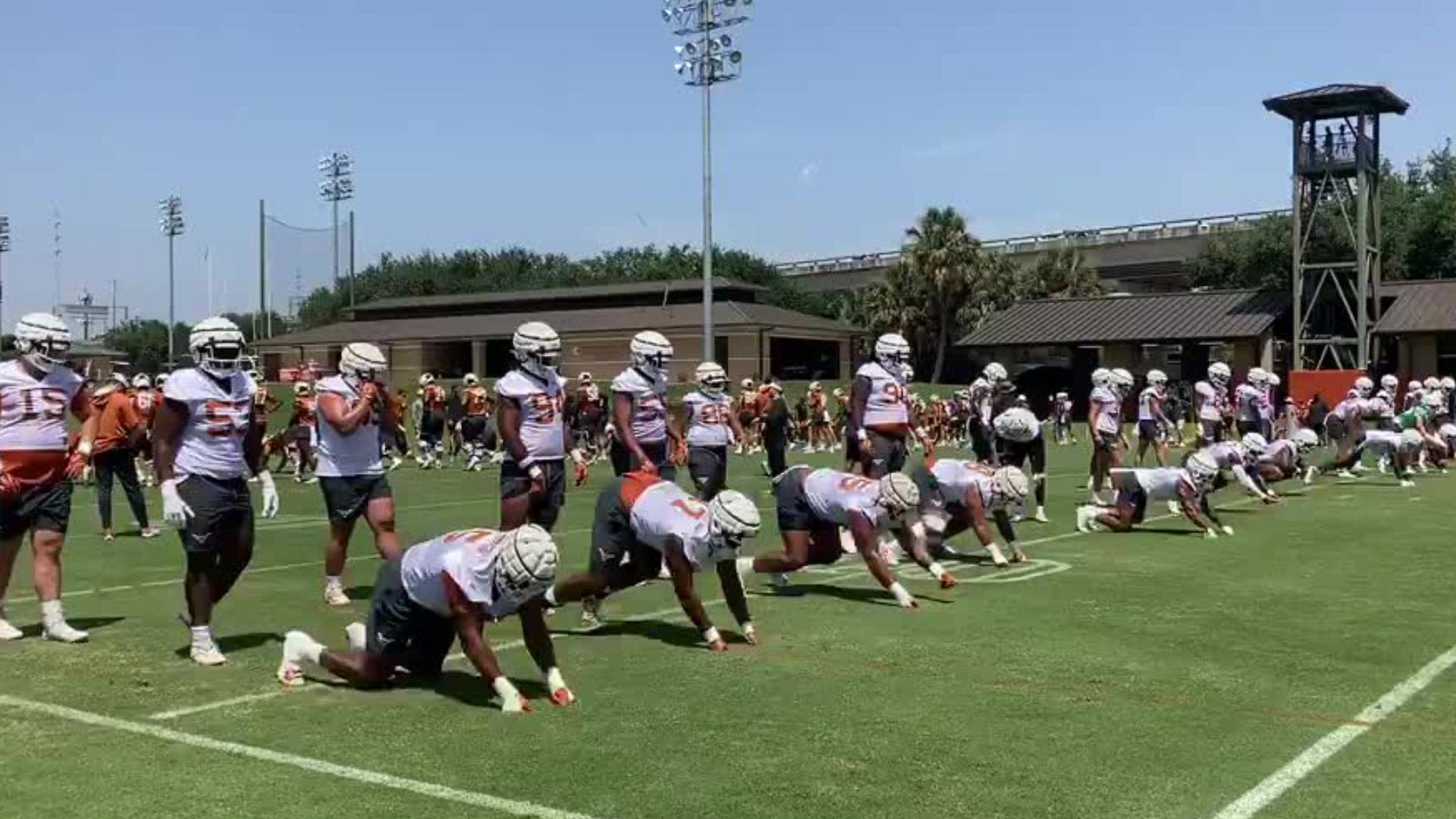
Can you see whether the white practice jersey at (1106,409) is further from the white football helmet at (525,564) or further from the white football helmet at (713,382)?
the white football helmet at (525,564)

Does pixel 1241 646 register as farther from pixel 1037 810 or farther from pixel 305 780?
pixel 305 780

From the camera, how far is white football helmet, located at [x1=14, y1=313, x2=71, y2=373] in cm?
855

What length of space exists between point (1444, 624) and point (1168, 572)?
8.72 feet

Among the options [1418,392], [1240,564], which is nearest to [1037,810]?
[1240,564]

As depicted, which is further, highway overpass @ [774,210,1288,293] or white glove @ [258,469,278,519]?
highway overpass @ [774,210,1288,293]

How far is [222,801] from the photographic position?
5.17m

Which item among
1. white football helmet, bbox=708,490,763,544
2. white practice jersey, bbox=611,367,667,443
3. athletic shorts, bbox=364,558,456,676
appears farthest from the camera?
white practice jersey, bbox=611,367,667,443

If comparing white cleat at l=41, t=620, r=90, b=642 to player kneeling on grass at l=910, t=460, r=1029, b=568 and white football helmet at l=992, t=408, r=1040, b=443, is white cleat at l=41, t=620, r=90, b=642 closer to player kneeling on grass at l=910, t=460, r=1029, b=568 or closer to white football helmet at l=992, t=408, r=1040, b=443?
player kneeling on grass at l=910, t=460, r=1029, b=568

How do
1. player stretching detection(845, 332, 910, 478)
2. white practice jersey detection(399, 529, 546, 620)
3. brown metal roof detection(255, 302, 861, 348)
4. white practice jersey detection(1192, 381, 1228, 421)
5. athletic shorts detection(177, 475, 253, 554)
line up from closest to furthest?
white practice jersey detection(399, 529, 546, 620) < athletic shorts detection(177, 475, 253, 554) < player stretching detection(845, 332, 910, 478) < white practice jersey detection(1192, 381, 1228, 421) < brown metal roof detection(255, 302, 861, 348)

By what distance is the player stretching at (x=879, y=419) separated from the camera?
12.2 meters

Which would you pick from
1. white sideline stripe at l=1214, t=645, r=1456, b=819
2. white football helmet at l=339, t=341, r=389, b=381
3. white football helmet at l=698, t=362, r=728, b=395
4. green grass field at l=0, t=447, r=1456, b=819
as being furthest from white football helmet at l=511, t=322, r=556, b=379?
white sideline stripe at l=1214, t=645, r=1456, b=819

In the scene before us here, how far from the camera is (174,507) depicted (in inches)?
301

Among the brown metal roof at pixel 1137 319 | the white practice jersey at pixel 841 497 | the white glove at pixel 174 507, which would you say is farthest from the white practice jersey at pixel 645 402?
the brown metal roof at pixel 1137 319

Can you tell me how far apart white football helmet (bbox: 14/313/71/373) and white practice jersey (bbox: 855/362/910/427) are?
6689mm
